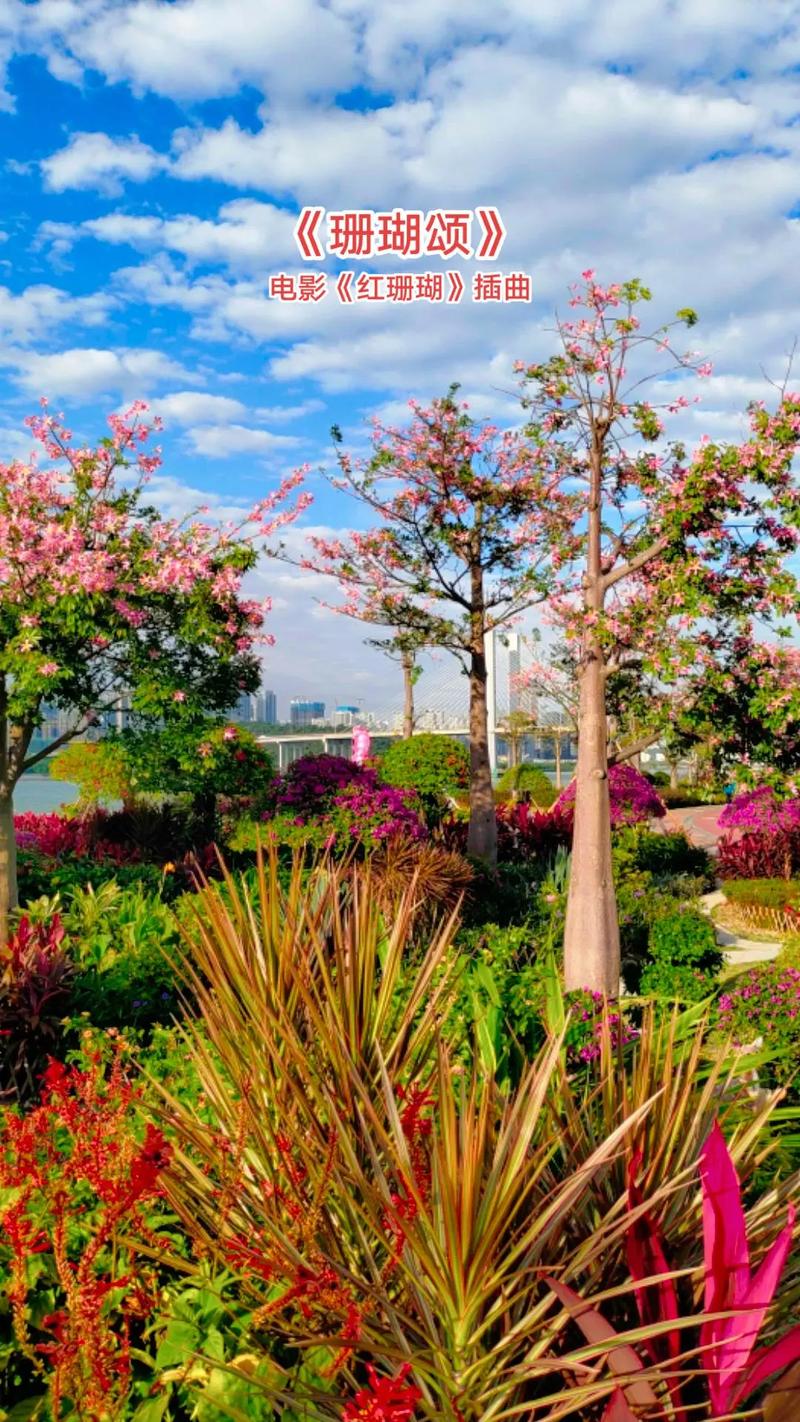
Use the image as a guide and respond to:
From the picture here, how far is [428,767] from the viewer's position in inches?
617

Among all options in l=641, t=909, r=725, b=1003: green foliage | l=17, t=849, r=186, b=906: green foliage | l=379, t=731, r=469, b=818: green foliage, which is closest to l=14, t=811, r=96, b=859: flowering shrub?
l=17, t=849, r=186, b=906: green foliage

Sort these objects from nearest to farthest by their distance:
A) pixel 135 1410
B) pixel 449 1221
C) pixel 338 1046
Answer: pixel 449 1221 < pixel 338 1046 < pixel 135 1410

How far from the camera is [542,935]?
9250mm

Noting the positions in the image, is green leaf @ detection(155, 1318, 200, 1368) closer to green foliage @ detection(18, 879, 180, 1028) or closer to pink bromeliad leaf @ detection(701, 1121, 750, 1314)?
pink bromeliad leaf @ detection(701, 1121, 750, 1314)

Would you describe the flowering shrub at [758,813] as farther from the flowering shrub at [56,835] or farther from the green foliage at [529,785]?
the green foliage at [529,785]

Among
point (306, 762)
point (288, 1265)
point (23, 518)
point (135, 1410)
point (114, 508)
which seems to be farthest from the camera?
point (306, 762)

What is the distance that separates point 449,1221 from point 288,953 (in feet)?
3.01

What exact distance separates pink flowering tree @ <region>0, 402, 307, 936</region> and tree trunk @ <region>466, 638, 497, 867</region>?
4174 mm

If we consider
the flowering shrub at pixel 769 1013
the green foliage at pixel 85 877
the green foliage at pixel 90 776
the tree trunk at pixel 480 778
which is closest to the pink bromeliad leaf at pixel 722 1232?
the flowering shrub at pixel 769 1013

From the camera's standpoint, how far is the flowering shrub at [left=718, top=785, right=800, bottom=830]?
41.8ft

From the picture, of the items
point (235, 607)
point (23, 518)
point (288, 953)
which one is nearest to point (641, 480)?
point (235, 607)

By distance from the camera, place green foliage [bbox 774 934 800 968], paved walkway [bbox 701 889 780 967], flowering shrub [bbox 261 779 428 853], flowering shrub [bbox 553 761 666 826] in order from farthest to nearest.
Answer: flowering shrub [bbox 553 761 666 826], flowering shrub [bbox 261 779 428 853], paved walkway [bbox 701 889 780 967], green foliage [bbox 774 934 800 968]

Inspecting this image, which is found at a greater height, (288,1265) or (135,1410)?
(288,1265)

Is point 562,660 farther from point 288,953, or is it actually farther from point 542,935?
point 288,953
